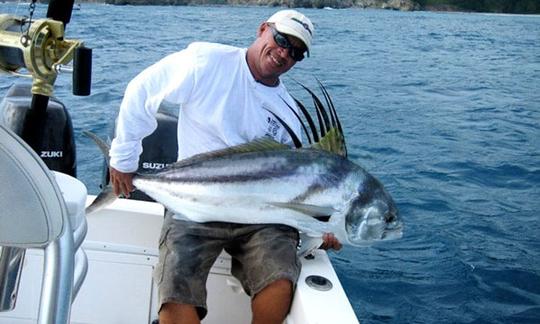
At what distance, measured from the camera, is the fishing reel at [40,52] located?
1.48 m

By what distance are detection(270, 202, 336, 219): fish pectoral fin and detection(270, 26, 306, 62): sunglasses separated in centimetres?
71

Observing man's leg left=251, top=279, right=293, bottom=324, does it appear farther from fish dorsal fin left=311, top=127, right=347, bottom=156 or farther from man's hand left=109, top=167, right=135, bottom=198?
man's hand left=109, top=167, right=135, bottom=198

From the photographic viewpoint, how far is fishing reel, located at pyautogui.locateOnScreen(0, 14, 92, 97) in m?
1.48

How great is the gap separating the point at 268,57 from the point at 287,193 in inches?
26.6

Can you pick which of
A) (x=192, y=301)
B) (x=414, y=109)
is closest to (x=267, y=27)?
(x=192, y=301)

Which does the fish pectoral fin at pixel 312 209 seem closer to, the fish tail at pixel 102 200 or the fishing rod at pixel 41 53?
the fish tail at pixel 102 200

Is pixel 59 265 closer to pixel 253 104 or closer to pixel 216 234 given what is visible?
pixel 216 234

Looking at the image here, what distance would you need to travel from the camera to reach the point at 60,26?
158 cm

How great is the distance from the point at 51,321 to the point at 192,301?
1392mm

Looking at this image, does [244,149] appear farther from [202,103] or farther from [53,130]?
[53,130]

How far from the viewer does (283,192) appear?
258 centimetres

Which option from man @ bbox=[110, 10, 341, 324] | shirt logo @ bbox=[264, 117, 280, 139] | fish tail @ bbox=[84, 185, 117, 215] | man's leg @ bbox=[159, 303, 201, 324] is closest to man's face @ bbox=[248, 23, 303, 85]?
man @ bbox=[110, 10, 341, 324]

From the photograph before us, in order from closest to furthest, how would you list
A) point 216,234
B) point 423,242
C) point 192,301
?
1. point 192,301
2. point 216,234
3. point 423,242

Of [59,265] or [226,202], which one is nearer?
[59,265]
